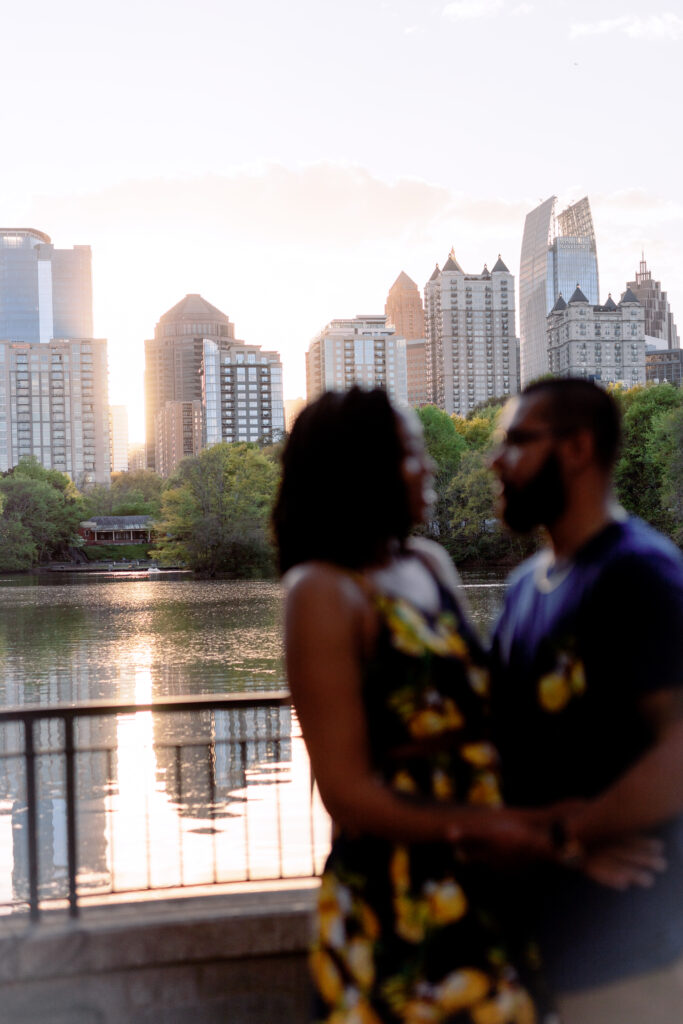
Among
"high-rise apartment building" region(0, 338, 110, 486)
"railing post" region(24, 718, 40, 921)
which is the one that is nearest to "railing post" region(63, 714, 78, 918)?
"railing post" region(24, 718, 40, 921)

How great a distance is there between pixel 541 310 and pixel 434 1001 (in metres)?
191

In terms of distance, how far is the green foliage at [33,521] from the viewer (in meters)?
78.8

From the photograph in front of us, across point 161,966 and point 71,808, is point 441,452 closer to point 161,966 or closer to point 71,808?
point 71,808

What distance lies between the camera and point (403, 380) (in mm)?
182500

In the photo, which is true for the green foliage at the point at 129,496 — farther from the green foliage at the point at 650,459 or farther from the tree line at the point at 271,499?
the green foliage at the point at 650,459

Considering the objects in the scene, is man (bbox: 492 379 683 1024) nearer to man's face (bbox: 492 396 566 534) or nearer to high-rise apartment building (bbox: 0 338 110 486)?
man's face (bbox: 492 396 566 534)

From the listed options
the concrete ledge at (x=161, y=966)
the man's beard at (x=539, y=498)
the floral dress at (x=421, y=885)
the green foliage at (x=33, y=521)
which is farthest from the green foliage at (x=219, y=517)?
the floral dress at (x=421, y=885)

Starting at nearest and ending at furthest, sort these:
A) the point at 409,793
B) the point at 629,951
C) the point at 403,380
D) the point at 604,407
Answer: the point at 409,793 < the point at 629,951 < the point at 604,407 < the point at 403,380

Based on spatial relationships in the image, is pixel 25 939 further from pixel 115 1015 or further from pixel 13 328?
pixel 13 328

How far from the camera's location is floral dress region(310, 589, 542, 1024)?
1.45m

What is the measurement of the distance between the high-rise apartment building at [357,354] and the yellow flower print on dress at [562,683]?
559 feet

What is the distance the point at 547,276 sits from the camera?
190 metres

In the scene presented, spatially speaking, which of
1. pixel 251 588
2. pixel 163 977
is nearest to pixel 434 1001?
pixel 163 977

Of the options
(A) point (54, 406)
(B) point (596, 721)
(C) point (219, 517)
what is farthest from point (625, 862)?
(A) point (54, 406)
